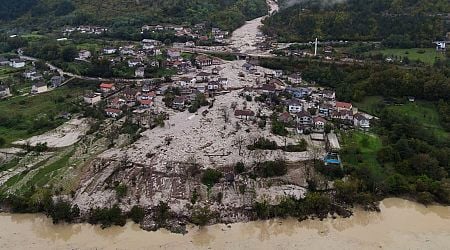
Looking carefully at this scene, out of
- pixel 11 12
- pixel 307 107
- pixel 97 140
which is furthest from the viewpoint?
pixel 11 12

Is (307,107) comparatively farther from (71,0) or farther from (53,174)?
(71,0)

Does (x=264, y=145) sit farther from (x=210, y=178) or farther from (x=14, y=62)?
(x=14, y=62)

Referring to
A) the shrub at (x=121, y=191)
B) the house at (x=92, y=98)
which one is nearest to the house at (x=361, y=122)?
the shrub at (x=121, y=191)

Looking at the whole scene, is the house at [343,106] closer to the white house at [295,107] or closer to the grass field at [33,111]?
the white house at [295,107]

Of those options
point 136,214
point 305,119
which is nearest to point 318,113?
point 305,119

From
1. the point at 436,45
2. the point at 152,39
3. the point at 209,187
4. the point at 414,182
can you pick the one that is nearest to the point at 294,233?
the point at 209,187
